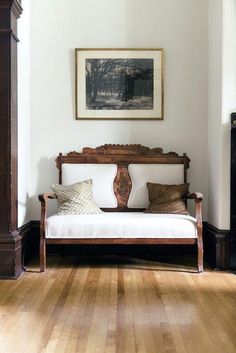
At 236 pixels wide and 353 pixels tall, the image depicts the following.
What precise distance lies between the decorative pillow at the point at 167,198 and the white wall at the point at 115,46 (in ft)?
1.23

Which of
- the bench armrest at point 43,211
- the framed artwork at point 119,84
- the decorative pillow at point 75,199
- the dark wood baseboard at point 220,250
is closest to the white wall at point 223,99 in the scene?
the dark wood baseboard at point 220,250

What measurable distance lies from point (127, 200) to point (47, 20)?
1.95 meters

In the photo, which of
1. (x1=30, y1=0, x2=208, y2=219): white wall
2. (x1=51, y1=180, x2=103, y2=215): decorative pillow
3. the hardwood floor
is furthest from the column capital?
the hardwood floor

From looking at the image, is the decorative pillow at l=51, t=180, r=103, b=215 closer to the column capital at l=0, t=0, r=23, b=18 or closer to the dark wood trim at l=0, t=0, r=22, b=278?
the dark wood trim at l=0, t=0, r=22, b=278

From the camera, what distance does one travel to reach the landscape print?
4.51m

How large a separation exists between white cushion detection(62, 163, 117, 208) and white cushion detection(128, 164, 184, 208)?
0.66ft

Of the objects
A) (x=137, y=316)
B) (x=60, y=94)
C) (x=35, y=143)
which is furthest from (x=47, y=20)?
(x=137, y=316)

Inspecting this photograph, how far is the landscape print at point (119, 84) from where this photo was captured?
4508 mm

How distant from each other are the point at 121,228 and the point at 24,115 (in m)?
1.43

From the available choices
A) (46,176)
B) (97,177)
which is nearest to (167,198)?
(97,177)

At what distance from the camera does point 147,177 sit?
14.3ft

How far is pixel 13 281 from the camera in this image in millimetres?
3377

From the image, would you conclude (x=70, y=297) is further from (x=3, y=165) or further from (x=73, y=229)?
(x=3, y=165)

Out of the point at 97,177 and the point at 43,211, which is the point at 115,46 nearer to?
the point at 97,177
